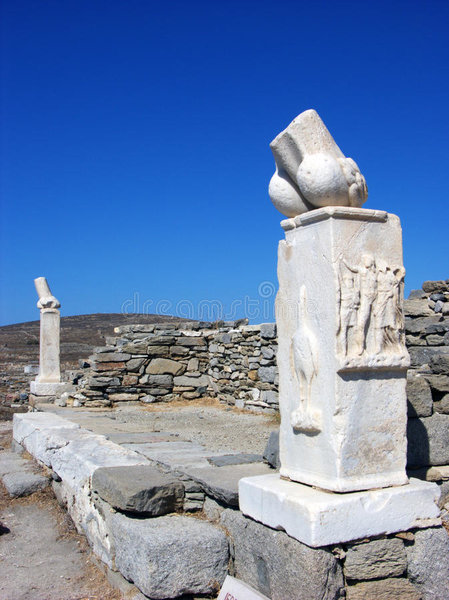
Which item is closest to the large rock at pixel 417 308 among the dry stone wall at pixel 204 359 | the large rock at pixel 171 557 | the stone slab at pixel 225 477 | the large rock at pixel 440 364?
the dry stone wall at pixel 204 359


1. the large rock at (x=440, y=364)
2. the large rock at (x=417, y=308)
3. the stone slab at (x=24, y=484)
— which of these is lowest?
the stone slab at (x=24, y=484)

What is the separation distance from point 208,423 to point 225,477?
350cm

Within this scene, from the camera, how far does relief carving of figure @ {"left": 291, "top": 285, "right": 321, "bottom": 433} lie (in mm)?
2922

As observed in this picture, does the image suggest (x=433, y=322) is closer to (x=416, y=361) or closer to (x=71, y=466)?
(x=416, y=361)

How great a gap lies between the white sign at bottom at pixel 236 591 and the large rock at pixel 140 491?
2.07 ft

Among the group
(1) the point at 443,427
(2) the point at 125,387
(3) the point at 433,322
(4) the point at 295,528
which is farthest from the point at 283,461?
(2) the point at 125,387

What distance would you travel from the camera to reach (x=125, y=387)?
9.73 metres

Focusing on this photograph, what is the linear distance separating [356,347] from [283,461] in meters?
0.82

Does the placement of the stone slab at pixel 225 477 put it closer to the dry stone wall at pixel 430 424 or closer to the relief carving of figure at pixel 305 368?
the relief carving of figure at pixel 305 368

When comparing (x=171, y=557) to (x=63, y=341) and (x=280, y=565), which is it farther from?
(x=63, y=341)

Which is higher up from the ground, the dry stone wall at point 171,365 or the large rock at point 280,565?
the dry stone wall at point 171,365

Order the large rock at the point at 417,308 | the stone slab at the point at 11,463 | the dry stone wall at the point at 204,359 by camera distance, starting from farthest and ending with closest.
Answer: the dry stone wall at the point at 204,359
the large rock at the point at 417,308
the stone slab at the point at 11,463

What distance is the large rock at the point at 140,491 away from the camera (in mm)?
3467

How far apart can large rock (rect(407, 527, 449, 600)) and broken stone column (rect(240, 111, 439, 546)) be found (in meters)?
0.10
